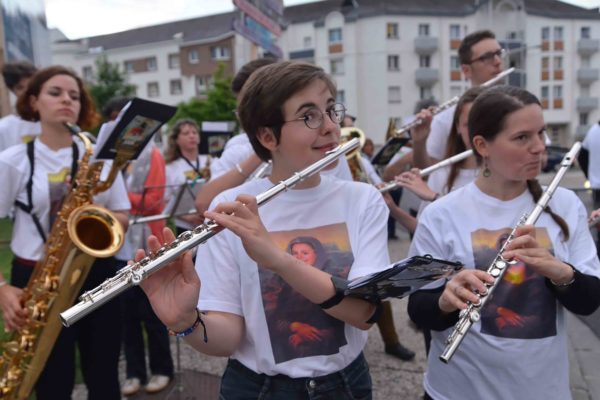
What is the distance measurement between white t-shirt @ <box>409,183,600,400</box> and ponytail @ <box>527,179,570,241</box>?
18 mm

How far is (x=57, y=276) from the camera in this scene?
2.67 meters

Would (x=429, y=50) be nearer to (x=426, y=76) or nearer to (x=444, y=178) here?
(x=426, y=76)

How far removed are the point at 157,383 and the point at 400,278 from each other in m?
2.85

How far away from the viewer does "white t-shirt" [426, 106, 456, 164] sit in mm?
3555

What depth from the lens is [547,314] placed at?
1834 millimetres

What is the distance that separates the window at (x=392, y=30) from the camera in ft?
129

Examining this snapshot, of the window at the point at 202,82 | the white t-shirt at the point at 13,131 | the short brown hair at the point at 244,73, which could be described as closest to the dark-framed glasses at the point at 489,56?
the short brown hair at the point at 244,73

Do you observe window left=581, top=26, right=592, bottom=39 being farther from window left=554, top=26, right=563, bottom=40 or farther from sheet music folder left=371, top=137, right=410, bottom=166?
sheet music folder left=371, top=137, right=410, bottom=166

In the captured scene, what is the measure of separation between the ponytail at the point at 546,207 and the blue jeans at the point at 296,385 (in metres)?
0.84

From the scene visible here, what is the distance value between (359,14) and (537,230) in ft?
134

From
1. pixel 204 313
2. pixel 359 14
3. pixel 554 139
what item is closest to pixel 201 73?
pixel 359 14

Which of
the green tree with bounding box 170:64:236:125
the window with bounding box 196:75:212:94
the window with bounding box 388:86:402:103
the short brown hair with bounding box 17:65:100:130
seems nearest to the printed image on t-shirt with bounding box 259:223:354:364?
the short brown hair with bounding box 17:65:100:130

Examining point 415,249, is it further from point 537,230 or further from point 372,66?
point 372,66

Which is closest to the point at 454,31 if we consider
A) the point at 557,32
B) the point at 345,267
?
the point at 557,32
